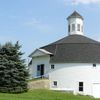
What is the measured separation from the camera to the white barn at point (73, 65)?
44.4 metres

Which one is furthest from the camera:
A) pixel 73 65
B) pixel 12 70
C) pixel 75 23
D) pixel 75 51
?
pixel 75 23

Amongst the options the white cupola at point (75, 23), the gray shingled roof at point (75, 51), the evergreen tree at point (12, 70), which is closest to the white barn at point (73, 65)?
the gray shingled roof at point (75, 51)

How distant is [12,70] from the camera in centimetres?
3625

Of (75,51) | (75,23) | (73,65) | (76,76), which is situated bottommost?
(76,76)

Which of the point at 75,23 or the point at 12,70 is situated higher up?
the point at 75,23

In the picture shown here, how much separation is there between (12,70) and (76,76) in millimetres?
10564

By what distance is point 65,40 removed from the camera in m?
47.8

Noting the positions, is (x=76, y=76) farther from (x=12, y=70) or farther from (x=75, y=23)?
(x=12, y=70)

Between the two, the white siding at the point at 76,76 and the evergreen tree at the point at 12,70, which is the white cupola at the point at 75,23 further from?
the evergreen tree at the point at 12,70

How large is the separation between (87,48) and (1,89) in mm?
13518

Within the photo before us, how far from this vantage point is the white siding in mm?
44406

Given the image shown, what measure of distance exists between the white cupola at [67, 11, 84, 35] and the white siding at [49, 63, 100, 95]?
25.6ft

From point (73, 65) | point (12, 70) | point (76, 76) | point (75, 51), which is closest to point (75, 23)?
point (75, 51)

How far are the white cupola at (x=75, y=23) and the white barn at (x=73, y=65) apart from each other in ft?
13.3
